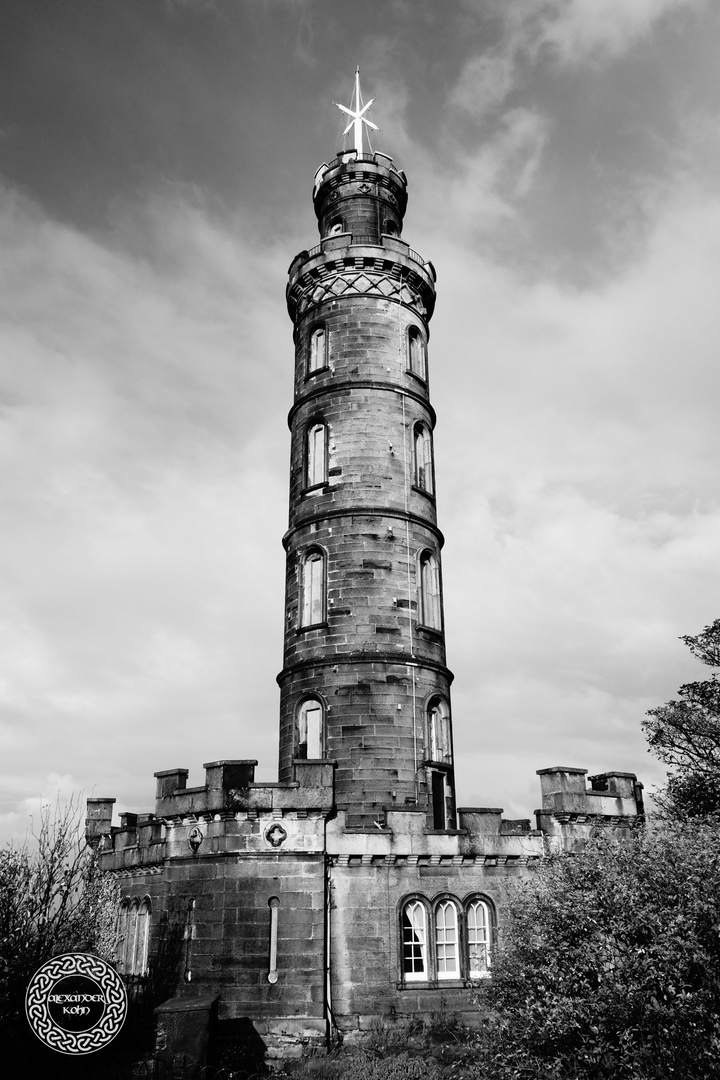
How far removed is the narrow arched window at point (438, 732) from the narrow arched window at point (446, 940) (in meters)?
4.55

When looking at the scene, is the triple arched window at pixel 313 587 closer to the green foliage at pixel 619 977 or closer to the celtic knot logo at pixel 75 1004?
the celtic knot logo at pixel 75 1004

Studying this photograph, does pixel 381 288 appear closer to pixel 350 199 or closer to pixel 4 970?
pixel 350 199

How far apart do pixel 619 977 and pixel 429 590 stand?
15.9 meters

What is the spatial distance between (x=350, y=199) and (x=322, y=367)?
736cm

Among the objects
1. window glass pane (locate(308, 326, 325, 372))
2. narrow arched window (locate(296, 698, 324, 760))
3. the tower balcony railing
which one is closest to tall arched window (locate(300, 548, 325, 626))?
narrow arched window (locate(296, 698, 324, 760))

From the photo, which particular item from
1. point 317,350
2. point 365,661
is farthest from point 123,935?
point 317,350

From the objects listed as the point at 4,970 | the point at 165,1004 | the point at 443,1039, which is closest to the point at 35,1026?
the point at 4,970

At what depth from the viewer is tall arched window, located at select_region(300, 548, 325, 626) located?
2550 centimetres

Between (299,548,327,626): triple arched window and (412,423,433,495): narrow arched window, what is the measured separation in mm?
4095

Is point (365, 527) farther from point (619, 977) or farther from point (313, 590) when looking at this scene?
point (619, 977)

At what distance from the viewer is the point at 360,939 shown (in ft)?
64.1

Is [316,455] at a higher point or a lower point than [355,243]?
lower

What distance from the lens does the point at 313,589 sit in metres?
25.9

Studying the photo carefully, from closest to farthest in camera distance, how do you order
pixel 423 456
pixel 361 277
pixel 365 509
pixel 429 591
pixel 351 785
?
pixel 351 785
pixel 365 509
pixel 429 591
pixel 423 456
pixel 361 277
